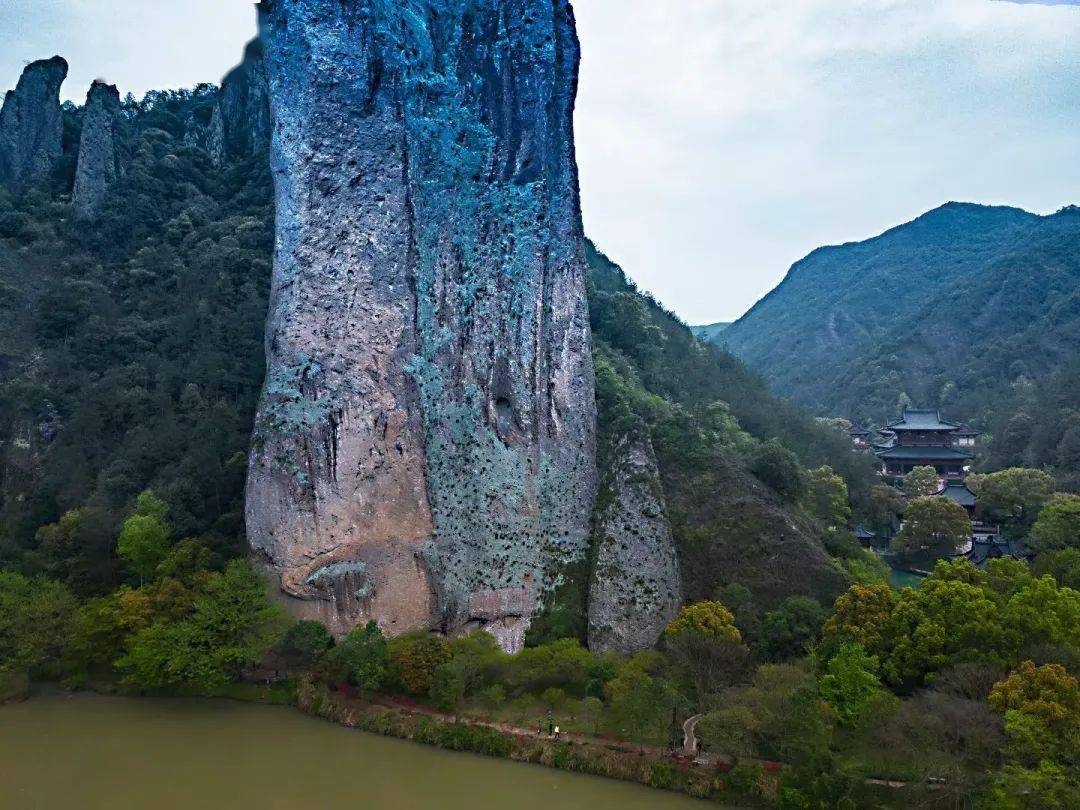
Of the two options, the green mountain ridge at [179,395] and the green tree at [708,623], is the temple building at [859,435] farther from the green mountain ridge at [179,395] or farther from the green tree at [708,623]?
the green tree at [708,623]

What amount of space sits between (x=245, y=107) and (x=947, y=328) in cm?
5920

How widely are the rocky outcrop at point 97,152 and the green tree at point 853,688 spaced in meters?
32.9

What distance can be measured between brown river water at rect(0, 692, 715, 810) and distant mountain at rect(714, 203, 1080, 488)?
2719cm

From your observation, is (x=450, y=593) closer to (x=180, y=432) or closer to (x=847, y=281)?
(x=180, y=432)

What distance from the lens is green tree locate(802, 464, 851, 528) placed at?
25.7 metres

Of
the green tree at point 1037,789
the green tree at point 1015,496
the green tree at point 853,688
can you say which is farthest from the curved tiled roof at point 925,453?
the green tree at point 1037,789

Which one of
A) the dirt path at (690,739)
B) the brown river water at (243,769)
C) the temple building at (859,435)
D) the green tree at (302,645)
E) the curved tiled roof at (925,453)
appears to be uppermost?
the temple building at (859,435)

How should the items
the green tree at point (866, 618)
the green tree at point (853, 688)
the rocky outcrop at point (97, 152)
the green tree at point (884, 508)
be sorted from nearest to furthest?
the green tree at point (853, 688), the green tree at point (866, 618), the green tree at point (884, 508), the rocky outcrop at point (97, 152)

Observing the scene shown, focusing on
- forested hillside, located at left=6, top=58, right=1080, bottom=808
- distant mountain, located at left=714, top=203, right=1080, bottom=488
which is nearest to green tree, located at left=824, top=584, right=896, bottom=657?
forested hillside, located at left=6, top=58, right=1080, bottom=808

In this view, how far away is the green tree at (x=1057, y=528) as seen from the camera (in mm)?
20078

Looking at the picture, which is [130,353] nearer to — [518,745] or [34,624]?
[34,624]

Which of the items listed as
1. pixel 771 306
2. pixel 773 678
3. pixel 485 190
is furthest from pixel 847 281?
pixel 773 678

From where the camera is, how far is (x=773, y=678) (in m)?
12.4

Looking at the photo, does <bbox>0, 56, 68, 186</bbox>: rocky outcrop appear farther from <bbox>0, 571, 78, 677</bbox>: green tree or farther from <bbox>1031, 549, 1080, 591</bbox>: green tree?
<bbox>1031, 549, 1080, 591</bbox>: green tree
